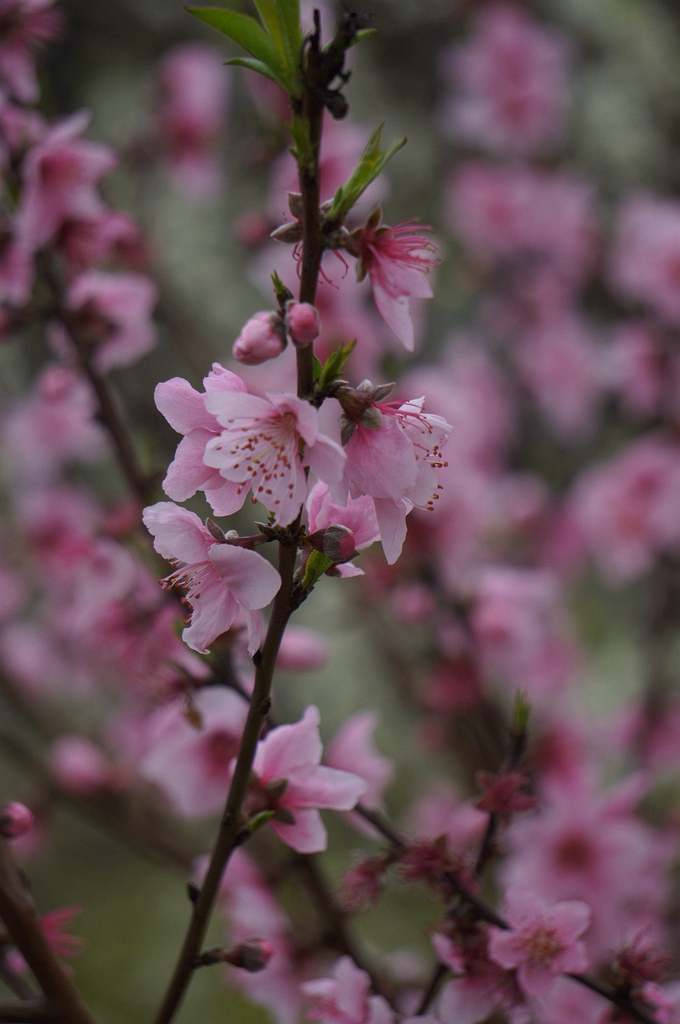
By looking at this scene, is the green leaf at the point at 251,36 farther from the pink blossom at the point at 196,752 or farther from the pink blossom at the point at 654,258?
the pink blossom at the point at 654,258

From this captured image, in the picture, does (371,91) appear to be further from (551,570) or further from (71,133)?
(71,133)

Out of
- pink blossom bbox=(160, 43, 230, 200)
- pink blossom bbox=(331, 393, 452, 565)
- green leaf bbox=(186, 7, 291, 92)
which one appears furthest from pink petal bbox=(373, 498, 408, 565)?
pink blossom bbox=(160, 43, 230, 200)

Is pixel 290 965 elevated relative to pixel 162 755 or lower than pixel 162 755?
lower

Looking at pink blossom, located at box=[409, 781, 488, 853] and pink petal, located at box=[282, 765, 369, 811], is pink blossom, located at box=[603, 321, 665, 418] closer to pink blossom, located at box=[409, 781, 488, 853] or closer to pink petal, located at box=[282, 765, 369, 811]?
pink blossom, located at box=[409, 781, 488, 853]

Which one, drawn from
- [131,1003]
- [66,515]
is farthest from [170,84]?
[131,1003]

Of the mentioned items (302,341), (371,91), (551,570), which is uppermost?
(371,91)

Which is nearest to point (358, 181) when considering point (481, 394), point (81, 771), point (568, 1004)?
point (568, 1004)

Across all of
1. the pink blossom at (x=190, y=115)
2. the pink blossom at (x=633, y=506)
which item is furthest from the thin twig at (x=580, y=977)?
the pink blossom at (x=190, y=115)

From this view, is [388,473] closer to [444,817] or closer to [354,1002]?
[354,1002]
